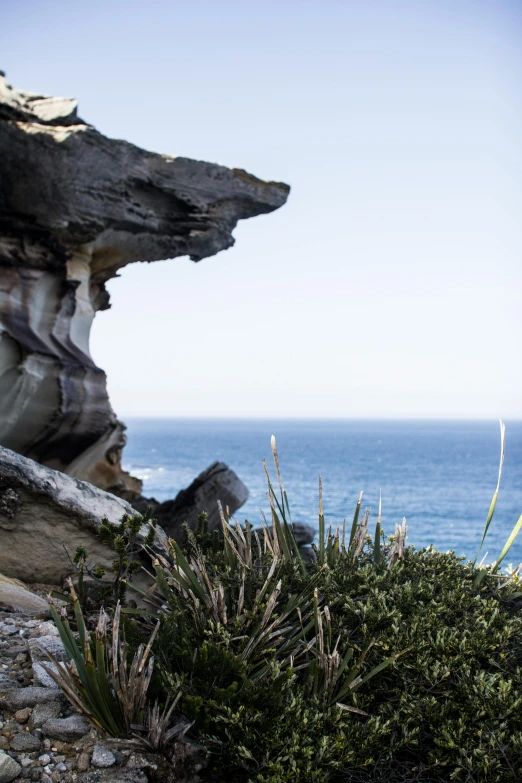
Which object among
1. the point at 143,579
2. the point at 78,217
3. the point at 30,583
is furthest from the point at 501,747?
the point at 78,217

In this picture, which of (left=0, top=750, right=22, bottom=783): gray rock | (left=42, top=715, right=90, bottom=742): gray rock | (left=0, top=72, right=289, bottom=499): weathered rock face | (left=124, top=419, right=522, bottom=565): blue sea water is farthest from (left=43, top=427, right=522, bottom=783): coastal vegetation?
(left=124, top=419, right=522, bottom=565): blue sea water

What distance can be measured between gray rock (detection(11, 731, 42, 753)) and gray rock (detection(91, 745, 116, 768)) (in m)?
0.27

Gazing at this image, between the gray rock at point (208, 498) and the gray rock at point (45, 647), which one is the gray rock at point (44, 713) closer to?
the gray rock at point (45, 647)

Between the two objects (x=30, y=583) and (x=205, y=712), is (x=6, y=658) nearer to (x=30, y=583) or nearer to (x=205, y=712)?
(x=205, y=712)

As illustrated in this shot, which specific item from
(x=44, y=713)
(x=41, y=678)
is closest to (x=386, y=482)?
(x=41, y=678)

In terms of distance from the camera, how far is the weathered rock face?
10.8m

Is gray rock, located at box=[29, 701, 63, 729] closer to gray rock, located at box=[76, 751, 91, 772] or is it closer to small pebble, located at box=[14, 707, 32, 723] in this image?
small pebble, located at box=[14, 707, 32, 723]

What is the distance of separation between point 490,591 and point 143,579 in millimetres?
2899

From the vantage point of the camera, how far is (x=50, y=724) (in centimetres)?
313

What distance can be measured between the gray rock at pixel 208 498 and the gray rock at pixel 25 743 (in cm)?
1006

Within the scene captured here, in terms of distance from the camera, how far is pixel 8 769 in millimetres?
2816

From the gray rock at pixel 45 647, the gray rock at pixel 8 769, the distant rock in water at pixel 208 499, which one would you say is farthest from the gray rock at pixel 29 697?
the distant rock in water at pixel 208 499

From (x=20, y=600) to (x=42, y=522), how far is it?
79 centimetres

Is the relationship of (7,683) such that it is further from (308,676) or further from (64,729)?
(308,676)
